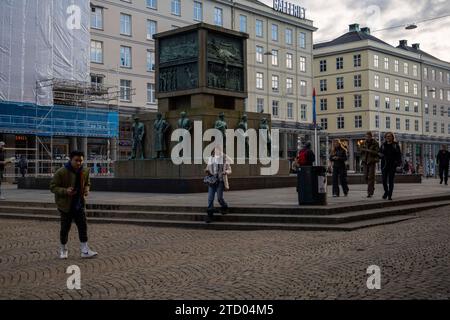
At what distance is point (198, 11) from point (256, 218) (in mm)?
48335

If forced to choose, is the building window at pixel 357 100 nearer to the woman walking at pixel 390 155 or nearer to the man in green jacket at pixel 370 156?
the man in green jacket at pixel 370 156

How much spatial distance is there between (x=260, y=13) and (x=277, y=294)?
6073cm

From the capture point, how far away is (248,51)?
62.4m

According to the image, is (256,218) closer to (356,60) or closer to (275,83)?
(275,83)

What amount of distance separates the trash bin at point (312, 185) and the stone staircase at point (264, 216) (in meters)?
0.49

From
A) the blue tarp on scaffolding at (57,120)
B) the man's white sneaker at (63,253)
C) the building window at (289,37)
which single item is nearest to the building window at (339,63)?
the building window at (289,37)

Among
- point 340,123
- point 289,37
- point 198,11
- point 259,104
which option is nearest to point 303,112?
point 259,104

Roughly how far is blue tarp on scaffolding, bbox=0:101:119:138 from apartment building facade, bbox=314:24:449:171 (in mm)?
42542

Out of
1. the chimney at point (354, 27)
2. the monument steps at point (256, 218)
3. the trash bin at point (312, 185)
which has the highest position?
the chimney at point (354, 27)

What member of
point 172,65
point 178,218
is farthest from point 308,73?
point 178,218

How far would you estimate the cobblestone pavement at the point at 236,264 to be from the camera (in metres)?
6.61

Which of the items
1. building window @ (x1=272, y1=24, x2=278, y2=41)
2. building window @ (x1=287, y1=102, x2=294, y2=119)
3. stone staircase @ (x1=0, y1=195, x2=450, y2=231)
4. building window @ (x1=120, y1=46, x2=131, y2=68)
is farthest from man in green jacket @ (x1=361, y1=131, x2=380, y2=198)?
building window @ (x1=272, y1=24, x2=278, y2=41)

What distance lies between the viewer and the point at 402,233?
36.3 feet
